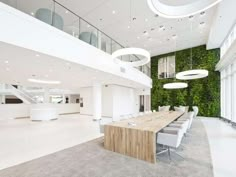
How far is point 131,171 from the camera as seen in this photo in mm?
2969

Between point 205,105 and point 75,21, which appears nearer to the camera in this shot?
point 75,21

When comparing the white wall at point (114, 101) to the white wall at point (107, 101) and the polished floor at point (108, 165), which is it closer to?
the white wall at point (107, 101)

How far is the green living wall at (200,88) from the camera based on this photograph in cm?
1150

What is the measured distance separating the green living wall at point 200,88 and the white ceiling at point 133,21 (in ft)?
5.07

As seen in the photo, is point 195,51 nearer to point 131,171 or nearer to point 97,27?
point 97,27

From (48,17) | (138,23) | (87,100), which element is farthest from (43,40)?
(87,100)

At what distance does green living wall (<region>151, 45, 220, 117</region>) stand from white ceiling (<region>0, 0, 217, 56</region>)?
5.07 ft

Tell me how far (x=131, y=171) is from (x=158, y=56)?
13399mm

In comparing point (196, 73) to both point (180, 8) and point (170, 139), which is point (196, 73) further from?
point (170, 139)

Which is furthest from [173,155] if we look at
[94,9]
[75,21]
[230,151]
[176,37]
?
[176,37]

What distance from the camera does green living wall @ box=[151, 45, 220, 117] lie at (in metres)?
11.5

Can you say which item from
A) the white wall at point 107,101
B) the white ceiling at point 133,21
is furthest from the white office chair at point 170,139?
the white wall at point 107,101

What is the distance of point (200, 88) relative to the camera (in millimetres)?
12070

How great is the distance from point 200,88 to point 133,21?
8157 millimetres
